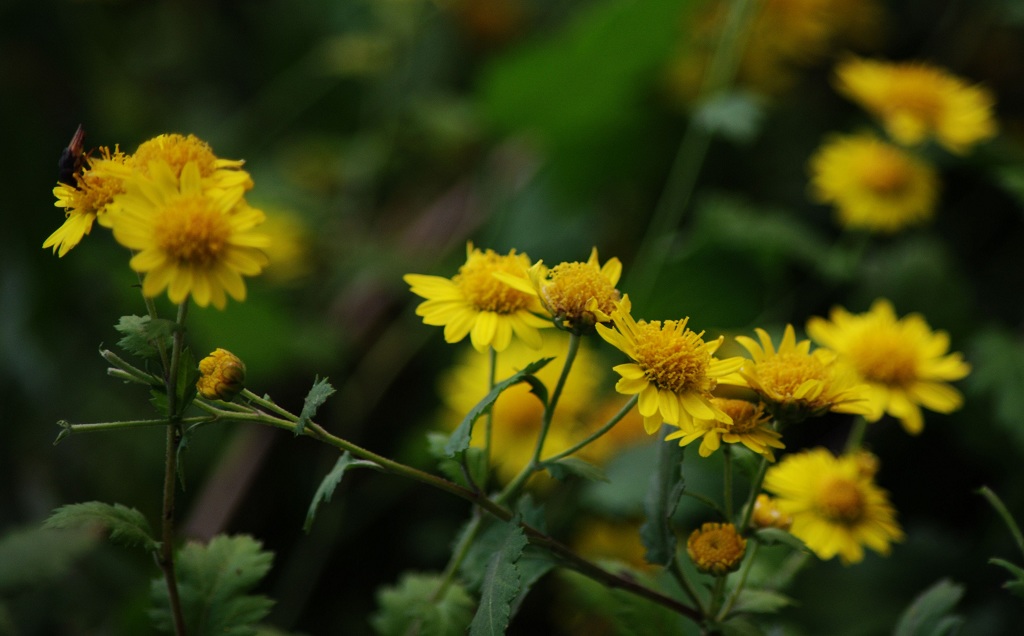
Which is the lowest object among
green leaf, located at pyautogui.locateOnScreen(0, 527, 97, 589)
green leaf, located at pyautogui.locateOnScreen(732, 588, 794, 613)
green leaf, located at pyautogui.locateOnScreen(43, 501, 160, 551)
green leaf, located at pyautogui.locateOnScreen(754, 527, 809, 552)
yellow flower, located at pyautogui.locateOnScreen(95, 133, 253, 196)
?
green leaf, located at pyautogui.locateOnScreen(0, 527, 97, 589)

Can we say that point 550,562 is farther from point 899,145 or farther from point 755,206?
point 755,206

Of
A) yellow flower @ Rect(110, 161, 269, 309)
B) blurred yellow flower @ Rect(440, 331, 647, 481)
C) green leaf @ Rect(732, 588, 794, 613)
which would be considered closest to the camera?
yellow flower @ Rect(110, 161, 269, 309)

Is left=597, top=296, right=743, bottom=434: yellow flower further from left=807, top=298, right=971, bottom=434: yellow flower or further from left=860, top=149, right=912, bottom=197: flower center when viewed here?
left=860, top=149, right=912, bottom=197: flower center

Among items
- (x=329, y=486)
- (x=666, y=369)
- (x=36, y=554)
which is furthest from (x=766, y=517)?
(x=36, y=554)

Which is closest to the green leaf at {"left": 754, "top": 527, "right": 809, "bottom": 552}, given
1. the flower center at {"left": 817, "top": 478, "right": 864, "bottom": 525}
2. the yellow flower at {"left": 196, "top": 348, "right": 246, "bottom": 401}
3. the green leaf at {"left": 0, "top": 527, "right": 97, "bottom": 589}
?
the flower center at {"left": 817, "top": 478, "right": 864, "bottom": 525}

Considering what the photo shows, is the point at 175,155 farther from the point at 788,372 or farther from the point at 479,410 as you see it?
the point at 788,372
